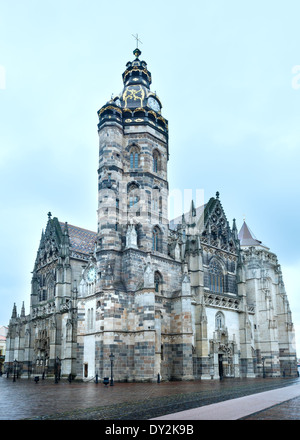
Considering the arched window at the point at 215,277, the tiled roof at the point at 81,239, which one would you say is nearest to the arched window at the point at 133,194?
the arched window at the point at 215,277

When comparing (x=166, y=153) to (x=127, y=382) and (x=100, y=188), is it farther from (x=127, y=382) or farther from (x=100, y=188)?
(x=127, y=382)

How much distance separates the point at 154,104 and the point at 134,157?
25.5 feet

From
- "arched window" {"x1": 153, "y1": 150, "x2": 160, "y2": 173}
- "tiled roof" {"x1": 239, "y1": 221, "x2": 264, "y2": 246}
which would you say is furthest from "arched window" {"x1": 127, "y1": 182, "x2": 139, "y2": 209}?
"tiled roof" {"x1": 239, "y1": 221, "x2": 264, "y2": 246}

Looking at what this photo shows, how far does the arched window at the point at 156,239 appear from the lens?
4307 centimetres

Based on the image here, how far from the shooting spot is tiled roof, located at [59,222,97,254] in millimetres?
56875

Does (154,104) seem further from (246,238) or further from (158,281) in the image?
(246,238)

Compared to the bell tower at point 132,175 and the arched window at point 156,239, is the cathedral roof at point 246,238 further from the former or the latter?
the arched window at point 156,239

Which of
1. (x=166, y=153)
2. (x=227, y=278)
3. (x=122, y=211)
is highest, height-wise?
(x=166, y=153)

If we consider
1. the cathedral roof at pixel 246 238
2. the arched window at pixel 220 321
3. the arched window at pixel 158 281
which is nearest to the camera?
the arched window at pixel 158 281

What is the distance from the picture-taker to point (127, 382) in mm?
36000

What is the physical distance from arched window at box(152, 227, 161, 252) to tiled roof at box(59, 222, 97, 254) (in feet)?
52.9

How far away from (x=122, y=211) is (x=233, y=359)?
68.7ft

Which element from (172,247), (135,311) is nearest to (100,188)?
(172,247)
